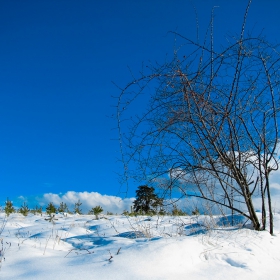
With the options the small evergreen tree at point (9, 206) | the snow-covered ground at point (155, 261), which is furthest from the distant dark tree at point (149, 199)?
the small evergreen tree at point (9, 206)

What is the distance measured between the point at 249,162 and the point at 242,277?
84.6 inches

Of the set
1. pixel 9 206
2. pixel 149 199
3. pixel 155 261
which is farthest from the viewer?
pixel 9 206

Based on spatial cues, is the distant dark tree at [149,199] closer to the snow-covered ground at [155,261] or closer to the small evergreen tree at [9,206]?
the snow-covered ground at [155,261]

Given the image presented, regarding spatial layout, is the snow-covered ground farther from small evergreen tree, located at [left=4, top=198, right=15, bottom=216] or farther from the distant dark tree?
small evergreen tree, located at [left=4, top=198, right=15, bottom=216]

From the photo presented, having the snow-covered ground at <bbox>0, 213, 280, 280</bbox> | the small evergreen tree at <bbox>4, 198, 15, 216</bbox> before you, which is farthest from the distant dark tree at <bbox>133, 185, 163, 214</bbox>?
the small evergreen tree at <bbox>4, 198, 15, 216</bbox>

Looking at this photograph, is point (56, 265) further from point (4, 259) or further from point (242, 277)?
point (242, 277)

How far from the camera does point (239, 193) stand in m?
4.19

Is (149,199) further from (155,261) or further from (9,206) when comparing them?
(9,206)

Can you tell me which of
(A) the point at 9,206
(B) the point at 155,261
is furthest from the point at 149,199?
(A) the point at 9,206

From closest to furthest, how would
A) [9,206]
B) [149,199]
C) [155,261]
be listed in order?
1. [155,261]
2. [149,199]
3. [9,206]

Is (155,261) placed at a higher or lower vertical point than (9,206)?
lower

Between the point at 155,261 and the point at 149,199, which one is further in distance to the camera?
the point at 149,199

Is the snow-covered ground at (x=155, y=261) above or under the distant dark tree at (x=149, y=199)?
under

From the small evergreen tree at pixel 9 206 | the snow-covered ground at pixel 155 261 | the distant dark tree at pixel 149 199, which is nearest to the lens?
the snow-covered ground at pixel 155 261
